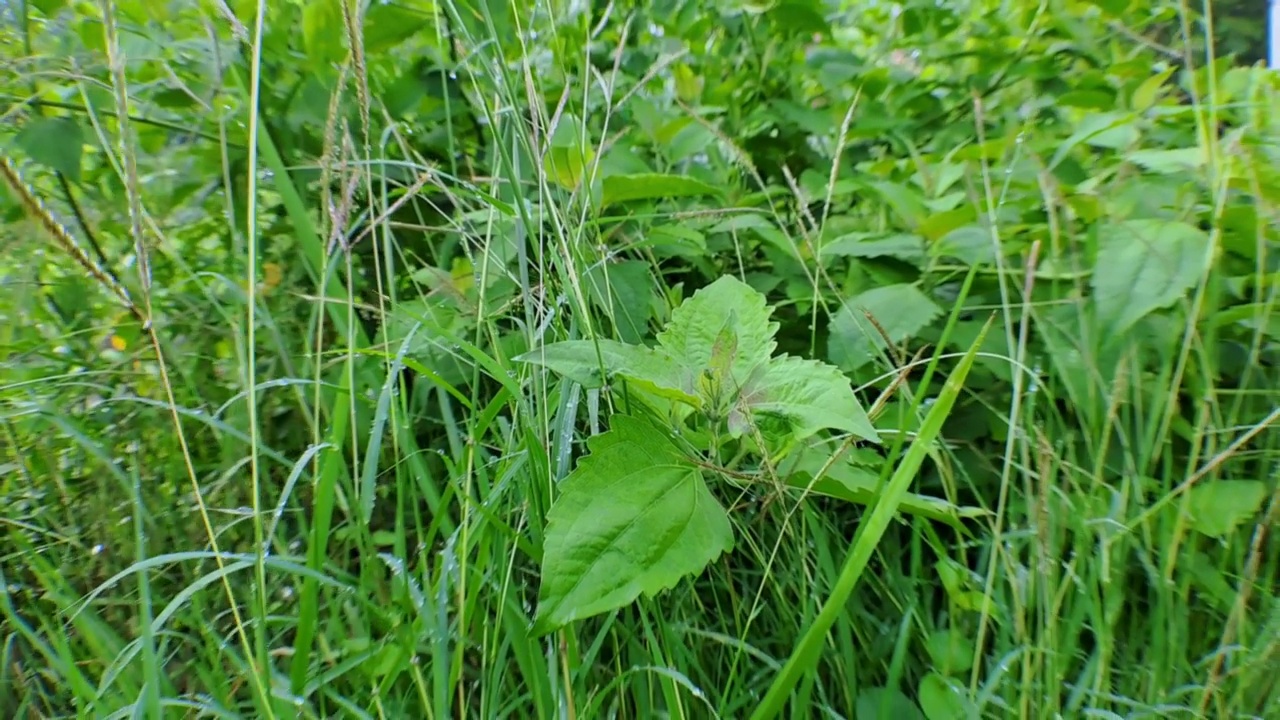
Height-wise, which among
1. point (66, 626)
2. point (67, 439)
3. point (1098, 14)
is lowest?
point (66, 626)

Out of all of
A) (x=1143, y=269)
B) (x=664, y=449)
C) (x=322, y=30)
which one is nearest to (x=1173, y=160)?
(x=1143, y=269)

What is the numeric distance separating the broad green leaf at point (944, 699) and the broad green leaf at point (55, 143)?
39.2 inches

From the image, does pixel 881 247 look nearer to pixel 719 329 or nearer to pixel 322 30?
pixel 719 329

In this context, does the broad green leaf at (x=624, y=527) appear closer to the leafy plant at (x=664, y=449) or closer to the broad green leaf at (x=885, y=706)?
the leafy plant at (x=664, y=449)

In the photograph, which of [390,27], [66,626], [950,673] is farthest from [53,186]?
[950,673]

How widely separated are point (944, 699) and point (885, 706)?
46mm

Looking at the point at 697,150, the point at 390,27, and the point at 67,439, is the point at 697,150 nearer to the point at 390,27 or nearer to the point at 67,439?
the point at 390,27

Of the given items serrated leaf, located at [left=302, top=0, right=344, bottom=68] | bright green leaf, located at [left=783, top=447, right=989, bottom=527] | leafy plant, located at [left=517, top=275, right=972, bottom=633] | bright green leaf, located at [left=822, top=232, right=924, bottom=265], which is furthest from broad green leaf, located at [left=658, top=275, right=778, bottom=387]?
serrated leaf, located at [left=302, top=0, right=344, bottom=68]

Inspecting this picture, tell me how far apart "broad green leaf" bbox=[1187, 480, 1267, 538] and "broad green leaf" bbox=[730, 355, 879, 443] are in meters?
0.35

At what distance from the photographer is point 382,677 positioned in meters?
0.62

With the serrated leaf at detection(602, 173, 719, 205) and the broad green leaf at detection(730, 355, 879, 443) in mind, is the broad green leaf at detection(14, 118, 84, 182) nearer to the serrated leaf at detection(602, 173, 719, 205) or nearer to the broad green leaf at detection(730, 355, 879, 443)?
the serrated leaf at detection(602, 173, 719, 205)

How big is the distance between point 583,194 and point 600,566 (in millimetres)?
407

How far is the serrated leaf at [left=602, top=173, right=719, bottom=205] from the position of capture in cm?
76

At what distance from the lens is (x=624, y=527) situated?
50cm
